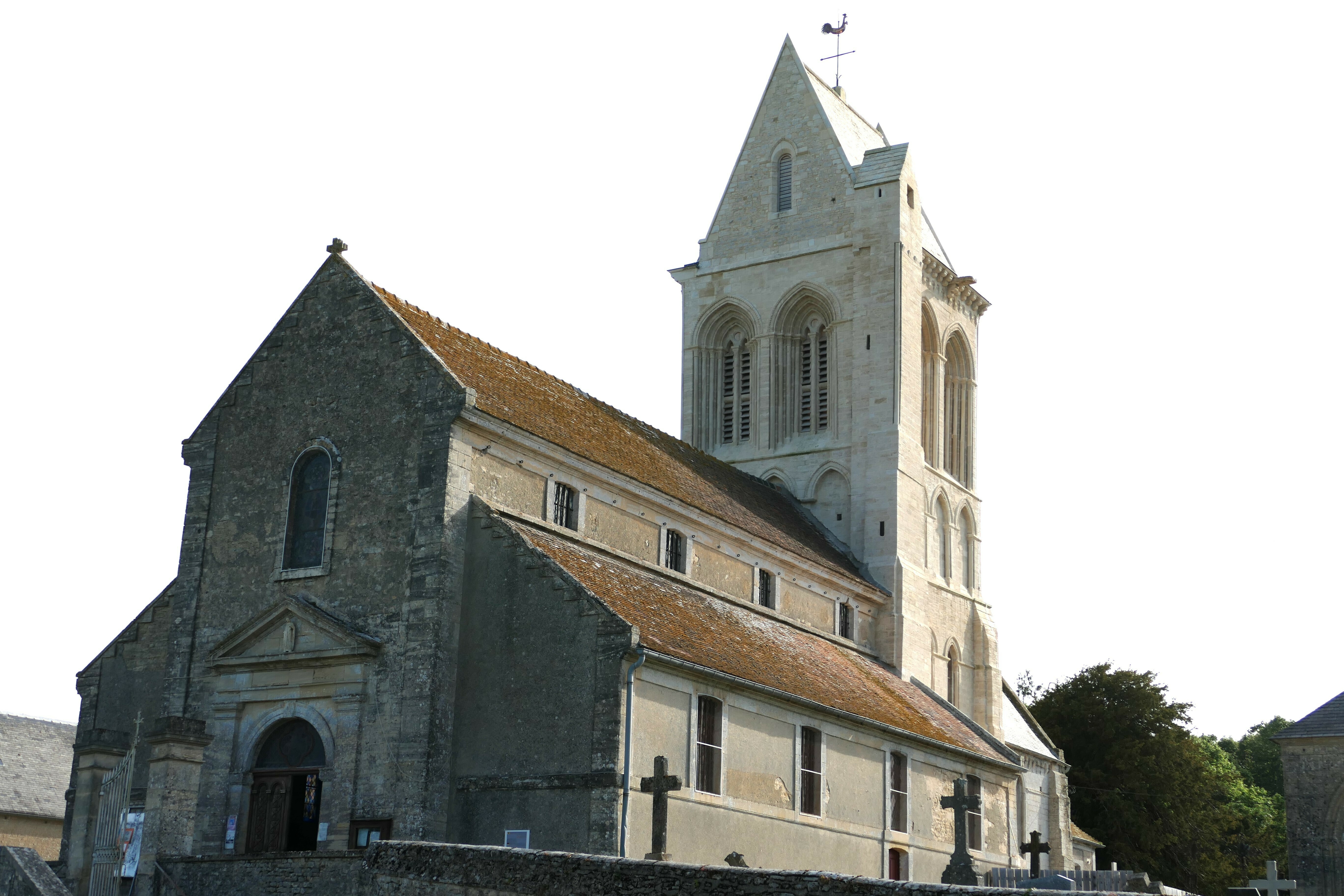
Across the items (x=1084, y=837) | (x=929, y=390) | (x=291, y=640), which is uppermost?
(x=929, y=390)

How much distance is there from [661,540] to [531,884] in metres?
15.5

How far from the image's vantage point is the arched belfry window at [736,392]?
46.1 m

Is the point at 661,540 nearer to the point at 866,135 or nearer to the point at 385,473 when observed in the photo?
the point at 385,473

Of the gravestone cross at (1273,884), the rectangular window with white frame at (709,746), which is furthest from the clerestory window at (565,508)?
the gravestone cross at (1273,884)

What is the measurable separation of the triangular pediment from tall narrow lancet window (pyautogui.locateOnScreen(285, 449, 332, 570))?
925mm

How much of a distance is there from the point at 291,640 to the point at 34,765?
2708 centimetres

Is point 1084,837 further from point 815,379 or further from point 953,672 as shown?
point 815,379

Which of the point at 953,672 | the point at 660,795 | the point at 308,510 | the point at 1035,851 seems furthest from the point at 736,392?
the point at 660,795

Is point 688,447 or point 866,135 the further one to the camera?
point 866,135

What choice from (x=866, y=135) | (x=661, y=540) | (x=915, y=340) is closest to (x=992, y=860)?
(x=661, y=540)

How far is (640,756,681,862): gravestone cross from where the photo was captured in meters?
22.5

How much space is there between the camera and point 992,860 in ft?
116

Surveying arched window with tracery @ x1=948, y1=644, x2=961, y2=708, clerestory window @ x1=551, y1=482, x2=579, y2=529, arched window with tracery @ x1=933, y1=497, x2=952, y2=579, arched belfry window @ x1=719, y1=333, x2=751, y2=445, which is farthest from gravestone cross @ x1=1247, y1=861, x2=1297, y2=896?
arched belfry window @ x1=719, y1=333, x2=751, y2=445

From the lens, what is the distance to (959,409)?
157 ft
